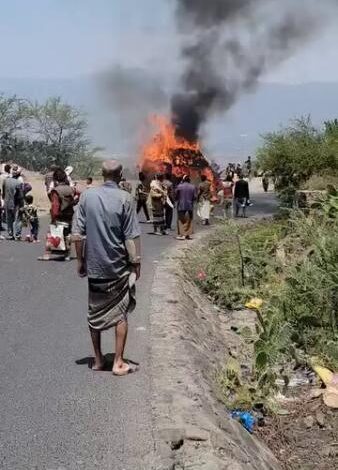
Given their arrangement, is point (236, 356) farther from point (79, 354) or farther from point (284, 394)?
point (79, 354)

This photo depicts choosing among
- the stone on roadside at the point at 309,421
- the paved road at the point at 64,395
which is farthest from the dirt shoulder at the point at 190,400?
the stone on roadside at the point at 309,421

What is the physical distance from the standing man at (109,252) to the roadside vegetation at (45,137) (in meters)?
38.1

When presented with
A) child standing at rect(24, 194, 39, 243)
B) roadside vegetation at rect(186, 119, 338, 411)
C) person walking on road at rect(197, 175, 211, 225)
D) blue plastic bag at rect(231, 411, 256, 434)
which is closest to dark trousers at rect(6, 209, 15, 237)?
child standing at rect(24, 194, 39, 243)

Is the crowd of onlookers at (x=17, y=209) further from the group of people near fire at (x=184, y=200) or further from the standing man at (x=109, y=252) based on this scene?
the standing man at (x=109, y=252)

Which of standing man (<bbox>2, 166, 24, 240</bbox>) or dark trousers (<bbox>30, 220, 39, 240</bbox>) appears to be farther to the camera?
standing man (<bbox>2, 166, 24, 240</bbox>)

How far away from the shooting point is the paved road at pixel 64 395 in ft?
15.0

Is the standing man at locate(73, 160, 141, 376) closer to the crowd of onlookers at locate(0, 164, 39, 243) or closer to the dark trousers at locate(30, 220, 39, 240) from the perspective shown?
the crowd of onlookers at locate(0, 164, 39, 243)

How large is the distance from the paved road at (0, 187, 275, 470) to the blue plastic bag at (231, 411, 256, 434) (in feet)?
2.64

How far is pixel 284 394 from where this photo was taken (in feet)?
25.7

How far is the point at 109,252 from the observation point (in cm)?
612

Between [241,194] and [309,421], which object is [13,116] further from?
[309,421]

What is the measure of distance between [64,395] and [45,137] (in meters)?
49.0

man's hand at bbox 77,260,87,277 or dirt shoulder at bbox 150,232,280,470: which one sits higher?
man's hand at bbox 77,260,87,277

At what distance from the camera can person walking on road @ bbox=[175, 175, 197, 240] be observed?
56.4 ft
